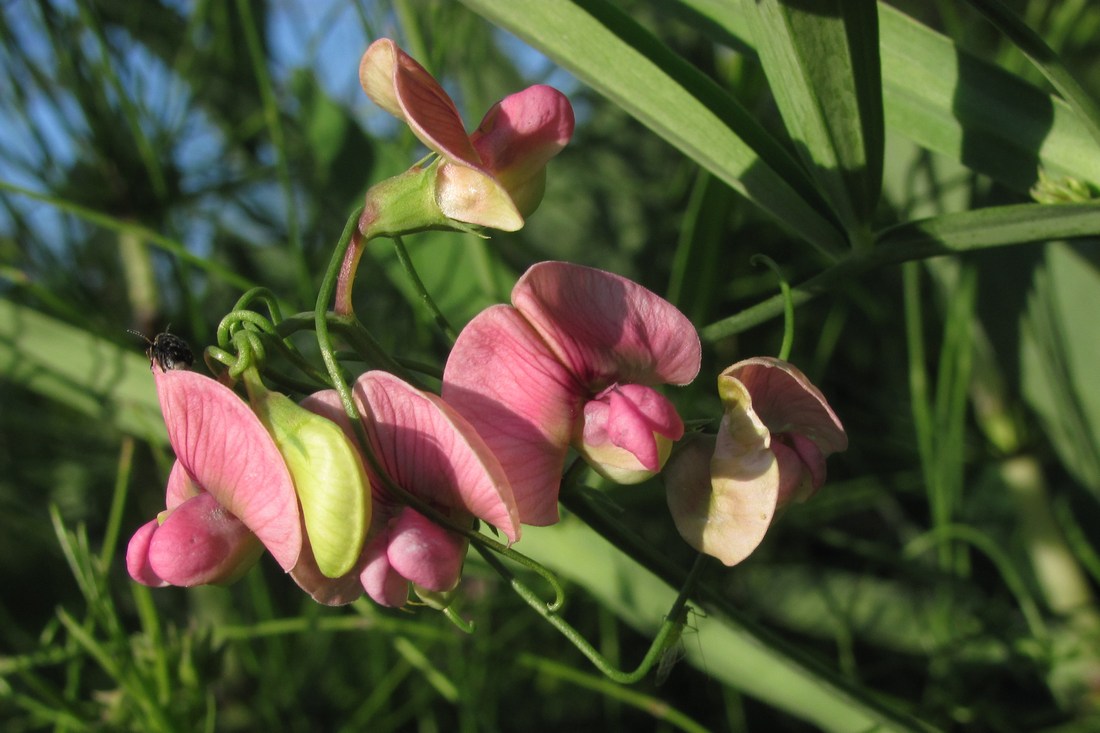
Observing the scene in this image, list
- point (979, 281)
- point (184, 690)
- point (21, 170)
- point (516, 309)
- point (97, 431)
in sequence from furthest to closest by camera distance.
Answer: point (97, 431)
point (21, 170)
point (979, 281)
point (184, 690)
point (516, 309)

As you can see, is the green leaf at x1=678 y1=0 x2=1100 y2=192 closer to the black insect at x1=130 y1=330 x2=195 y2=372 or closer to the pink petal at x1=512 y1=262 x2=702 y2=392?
the pink petal at x1=512 y1=262 x2=702 y2=392

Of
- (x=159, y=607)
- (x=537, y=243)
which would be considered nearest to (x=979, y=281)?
(x=537, y=243)

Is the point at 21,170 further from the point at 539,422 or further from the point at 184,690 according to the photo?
the point at 539,422

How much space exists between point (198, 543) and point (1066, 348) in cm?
64

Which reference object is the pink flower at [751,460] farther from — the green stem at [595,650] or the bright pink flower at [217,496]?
the bright pink flower at [217,496]

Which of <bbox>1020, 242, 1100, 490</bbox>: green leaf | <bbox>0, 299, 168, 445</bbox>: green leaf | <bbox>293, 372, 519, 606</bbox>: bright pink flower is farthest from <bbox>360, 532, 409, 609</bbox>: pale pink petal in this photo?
<bbox>1020, 242, 1100, 490</bbox>: green leaf

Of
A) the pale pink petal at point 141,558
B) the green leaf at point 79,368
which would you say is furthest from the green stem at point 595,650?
the green leaf at point 79,368

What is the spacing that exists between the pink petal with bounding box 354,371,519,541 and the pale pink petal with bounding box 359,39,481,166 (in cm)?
8

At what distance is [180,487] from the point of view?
0.39 m

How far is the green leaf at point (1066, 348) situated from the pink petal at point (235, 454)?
593mm

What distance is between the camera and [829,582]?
916mm

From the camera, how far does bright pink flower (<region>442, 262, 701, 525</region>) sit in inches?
14.0

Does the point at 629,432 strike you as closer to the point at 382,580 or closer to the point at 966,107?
the point at 382,580

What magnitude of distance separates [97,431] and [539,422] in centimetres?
84
